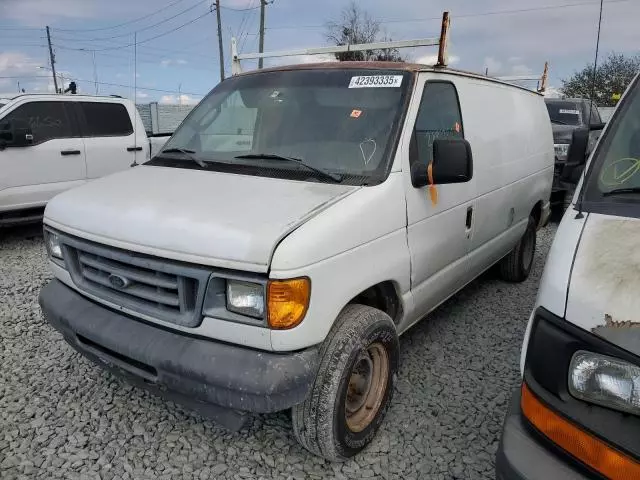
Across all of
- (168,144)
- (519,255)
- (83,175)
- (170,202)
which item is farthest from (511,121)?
(83,175)

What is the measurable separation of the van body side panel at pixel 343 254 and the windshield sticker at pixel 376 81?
2.17ft

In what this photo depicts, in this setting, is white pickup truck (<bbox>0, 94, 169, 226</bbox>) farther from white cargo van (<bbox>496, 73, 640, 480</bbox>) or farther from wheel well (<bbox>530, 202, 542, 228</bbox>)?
white cargo van (<bbox>496, 73, 640, 480</bbox>)

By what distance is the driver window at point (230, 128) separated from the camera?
3.40 meters

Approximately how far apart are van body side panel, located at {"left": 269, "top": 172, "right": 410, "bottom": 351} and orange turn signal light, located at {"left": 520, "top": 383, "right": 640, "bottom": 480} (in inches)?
36.7

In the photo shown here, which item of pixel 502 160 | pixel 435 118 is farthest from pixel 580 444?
pixel 502 160

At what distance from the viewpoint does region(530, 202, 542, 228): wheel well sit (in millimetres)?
5557

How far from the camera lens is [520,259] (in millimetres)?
5398

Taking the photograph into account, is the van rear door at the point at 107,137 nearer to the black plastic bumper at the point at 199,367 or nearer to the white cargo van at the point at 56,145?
the white cargo van at the point at 56,145

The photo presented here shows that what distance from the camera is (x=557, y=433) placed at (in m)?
1.66

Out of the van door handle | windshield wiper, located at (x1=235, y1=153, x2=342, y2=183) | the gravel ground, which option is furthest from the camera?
the van door handle

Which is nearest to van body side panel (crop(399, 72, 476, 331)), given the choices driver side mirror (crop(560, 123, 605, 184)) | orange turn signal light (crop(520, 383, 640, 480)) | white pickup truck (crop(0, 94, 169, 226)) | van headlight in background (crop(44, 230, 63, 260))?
driver side mirror (crop(560, 123, 605, 184))

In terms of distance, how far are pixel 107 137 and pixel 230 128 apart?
506 centimetres

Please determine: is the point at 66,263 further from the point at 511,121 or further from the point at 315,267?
the point at 511,121

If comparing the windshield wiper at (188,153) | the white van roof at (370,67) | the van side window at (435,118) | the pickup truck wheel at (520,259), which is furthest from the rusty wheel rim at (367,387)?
the pickup truck wheel at (520,259)
